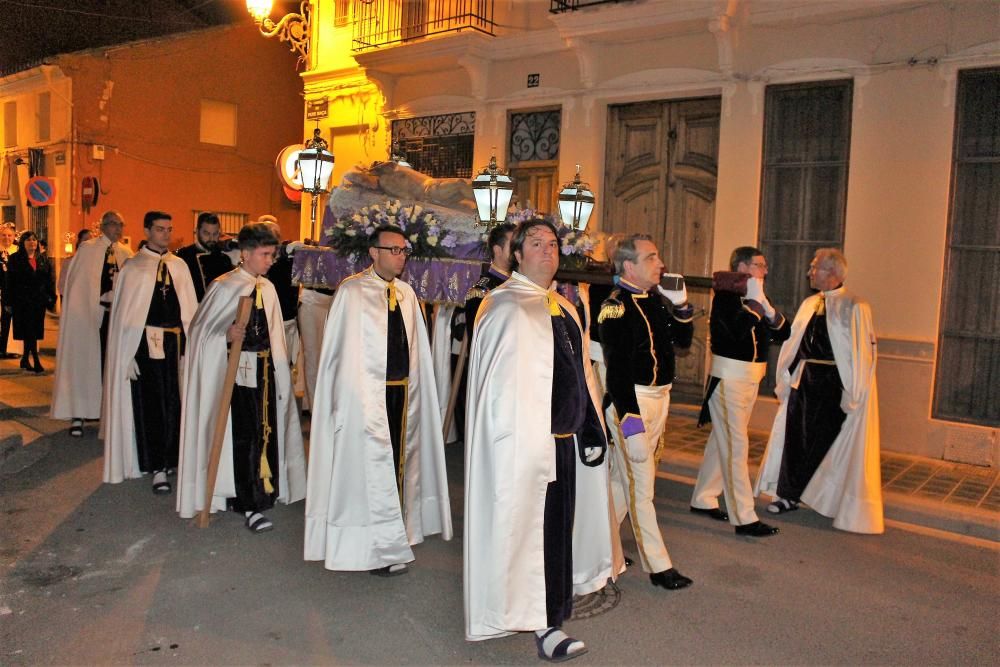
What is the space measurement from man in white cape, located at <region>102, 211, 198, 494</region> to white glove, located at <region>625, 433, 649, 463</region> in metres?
4.26

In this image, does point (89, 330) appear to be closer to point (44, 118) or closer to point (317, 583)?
point (317, 583)

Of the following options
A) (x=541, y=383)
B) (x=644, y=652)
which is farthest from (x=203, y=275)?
(x=644, y=652)

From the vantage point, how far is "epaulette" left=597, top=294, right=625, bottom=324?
4.84 m

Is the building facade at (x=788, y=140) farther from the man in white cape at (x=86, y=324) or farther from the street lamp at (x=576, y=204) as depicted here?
the man in white cape at (x=86, y=324)

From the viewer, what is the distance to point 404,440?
5.36 metres

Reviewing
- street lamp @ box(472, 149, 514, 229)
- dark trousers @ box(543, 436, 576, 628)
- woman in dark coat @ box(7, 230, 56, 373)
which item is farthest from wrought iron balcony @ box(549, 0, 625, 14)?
woman in dark coat @ box(7, 230, 56, 373)

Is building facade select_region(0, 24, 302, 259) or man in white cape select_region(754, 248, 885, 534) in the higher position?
building facade select_region(0, 24, 302, 259)

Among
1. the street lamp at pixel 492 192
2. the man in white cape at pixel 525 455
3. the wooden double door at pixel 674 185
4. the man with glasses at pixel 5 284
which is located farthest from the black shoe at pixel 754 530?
the man with glasses at pixel 5 284

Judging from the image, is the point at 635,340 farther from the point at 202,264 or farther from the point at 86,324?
the point at 86,324

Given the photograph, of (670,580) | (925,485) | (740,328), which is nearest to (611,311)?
(740,328)

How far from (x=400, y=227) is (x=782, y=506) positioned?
4.25 meters

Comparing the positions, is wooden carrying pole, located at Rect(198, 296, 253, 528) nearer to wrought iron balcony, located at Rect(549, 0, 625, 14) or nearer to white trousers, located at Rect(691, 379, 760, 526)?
white trousers, located at Rect(691, 379, 760, 526)

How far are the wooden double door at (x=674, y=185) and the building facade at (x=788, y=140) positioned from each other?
3 centimetres

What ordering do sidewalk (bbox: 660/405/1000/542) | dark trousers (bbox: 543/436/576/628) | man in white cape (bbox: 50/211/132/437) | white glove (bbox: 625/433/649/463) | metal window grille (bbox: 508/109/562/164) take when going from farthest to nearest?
metal window grille (bbox: 508/109/562/164) → man in white cape (bbox: 50/211/132/437) → sidewalk (bbox: 660/405/1000/542) → white glove (bbox: 625/433/649/463) → dark trousers (bbox: 543/436/576/628)
